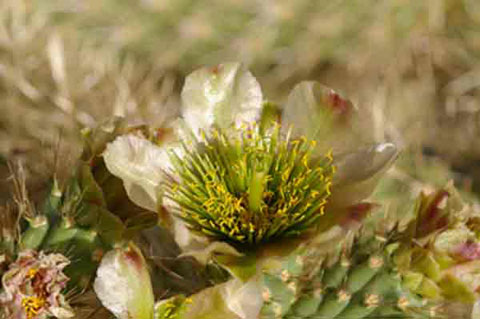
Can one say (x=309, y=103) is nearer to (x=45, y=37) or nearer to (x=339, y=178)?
(x=339, y=178)

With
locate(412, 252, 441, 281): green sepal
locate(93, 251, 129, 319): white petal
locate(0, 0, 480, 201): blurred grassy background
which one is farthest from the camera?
locate(0, 0, 480, 201): blurred grassy background

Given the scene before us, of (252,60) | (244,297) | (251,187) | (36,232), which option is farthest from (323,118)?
(252,60)

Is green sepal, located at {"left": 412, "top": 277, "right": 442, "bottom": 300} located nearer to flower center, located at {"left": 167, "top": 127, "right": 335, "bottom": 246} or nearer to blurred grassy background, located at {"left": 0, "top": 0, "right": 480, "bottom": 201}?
flower center, located at {"left": 167, "top": 127, "right": 335, "bottom": 246}

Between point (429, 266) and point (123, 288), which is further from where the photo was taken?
point (429, 266)

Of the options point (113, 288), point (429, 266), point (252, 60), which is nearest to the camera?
point (113, 288)

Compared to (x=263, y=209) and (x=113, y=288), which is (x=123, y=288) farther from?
(x=263, y=209)

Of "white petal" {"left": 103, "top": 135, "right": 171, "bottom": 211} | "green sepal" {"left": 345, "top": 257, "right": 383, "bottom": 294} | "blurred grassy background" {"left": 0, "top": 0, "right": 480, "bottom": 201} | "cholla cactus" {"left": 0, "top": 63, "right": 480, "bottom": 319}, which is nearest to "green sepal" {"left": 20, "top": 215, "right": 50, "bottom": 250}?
"cholla cactus" {"left": 0, "top": 63, "right": 480, "bottom": 319}

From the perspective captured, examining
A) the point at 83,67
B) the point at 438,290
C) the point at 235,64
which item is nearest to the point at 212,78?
the point at 235,64
